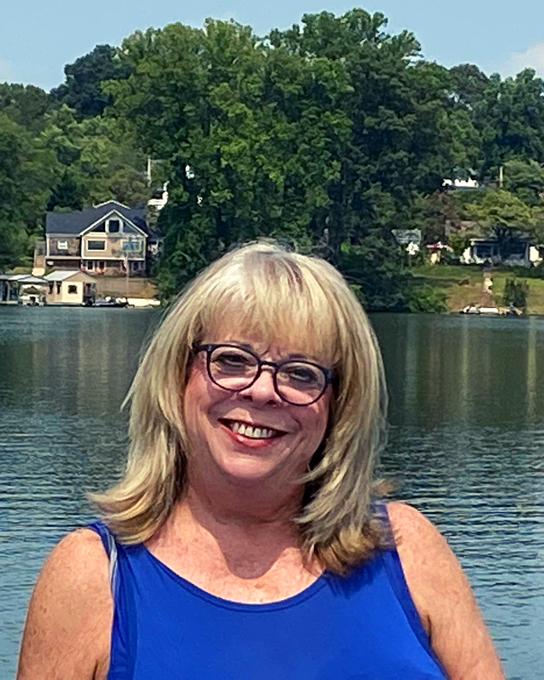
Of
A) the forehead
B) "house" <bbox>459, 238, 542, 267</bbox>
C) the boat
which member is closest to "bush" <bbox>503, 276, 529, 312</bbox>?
"house" <bbox>459, 238, 542, 267</bbox>

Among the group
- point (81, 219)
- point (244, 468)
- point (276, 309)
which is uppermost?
point (81, 219)

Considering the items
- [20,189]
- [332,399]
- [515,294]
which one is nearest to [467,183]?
[515,294]

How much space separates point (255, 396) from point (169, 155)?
74.0 m

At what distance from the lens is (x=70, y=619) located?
2.37 meters

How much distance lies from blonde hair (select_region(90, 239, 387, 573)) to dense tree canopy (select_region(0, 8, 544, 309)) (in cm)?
6538

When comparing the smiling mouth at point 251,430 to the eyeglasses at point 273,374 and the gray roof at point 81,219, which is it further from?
the gray roof at point 81,219

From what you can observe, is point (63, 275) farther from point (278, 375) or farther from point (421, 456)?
point (278, 375)

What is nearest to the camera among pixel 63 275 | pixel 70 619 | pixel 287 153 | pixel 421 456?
pixel 70 619

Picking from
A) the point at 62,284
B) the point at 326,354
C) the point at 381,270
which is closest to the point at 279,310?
the point at 326,354

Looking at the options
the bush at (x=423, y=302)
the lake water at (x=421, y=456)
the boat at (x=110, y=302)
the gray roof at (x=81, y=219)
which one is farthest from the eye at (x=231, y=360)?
the gray roof at (x=81, y=219)

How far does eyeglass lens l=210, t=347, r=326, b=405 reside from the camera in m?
2.48

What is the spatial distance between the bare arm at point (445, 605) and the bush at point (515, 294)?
8449 centimetres

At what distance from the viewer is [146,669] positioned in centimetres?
234

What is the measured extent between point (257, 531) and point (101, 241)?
88.6 m
